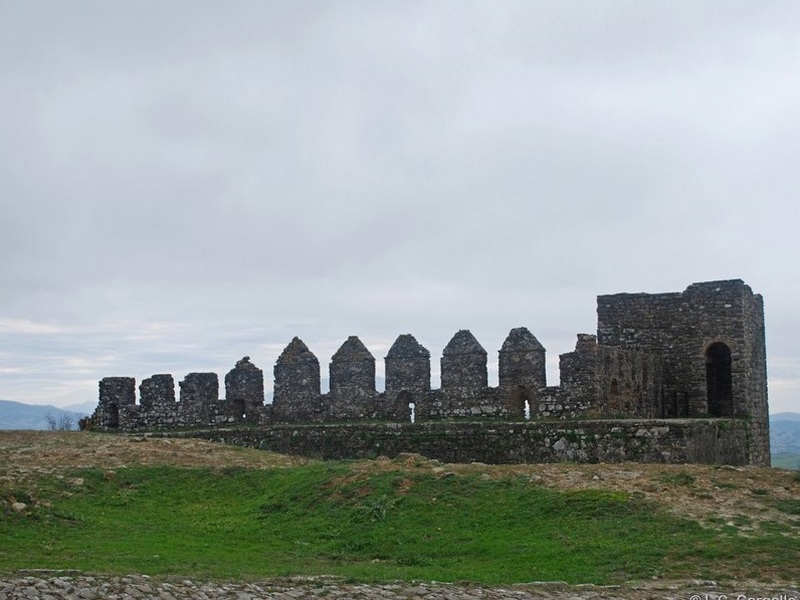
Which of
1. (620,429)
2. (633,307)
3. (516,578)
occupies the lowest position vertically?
(516,578)

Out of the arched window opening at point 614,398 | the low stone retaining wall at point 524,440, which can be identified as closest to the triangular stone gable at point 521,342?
the arched window opening at point 614,398

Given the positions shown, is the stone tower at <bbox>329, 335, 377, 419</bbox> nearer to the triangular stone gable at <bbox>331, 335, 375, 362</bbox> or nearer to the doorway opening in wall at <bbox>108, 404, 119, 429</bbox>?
the triangular stone gable at <bbox>331, 335, 375, 362</bbox>

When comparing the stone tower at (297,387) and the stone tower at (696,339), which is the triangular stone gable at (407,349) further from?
the stone tower at (696,339)

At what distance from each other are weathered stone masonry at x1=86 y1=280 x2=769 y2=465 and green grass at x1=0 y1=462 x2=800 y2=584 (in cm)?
679

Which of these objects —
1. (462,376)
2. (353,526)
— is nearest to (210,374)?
(462,376)

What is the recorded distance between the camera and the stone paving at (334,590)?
11836 mm

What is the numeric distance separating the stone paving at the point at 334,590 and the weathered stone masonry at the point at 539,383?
466 inches

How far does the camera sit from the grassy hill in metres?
14.3

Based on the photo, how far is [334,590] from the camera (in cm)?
1271

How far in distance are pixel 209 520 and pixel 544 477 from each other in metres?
6.54

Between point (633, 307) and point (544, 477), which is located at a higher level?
point (633, 307)

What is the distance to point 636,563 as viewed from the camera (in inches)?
561

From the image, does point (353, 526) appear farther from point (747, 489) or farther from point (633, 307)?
point (633, 307)

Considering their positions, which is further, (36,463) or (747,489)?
(36,463)
